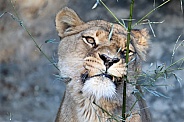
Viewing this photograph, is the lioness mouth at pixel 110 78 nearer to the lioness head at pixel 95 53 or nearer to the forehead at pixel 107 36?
the lioness head at pixel 95 53

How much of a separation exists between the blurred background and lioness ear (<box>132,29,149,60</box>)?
216 centimetres

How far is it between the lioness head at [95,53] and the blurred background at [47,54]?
224cm

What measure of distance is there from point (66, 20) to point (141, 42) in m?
0.45

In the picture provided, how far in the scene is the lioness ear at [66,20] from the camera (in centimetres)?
372

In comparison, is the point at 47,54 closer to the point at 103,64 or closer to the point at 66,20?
the point at 66,20

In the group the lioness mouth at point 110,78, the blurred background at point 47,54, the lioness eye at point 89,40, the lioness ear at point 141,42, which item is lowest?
the lioness mouth at point 110,78

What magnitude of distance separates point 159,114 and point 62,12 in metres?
2.41

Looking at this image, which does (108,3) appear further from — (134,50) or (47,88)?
(134,50)

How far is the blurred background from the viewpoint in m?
5.96

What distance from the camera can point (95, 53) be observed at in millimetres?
3209

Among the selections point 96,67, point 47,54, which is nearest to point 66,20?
point 96,67

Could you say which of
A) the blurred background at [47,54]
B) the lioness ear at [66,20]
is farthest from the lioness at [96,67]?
the blurred background at [47,54]

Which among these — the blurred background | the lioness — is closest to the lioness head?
the lioness

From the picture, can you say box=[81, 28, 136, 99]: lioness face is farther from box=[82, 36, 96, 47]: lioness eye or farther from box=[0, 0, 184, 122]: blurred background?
box=[0, 0, 184, 122]: blurred background
